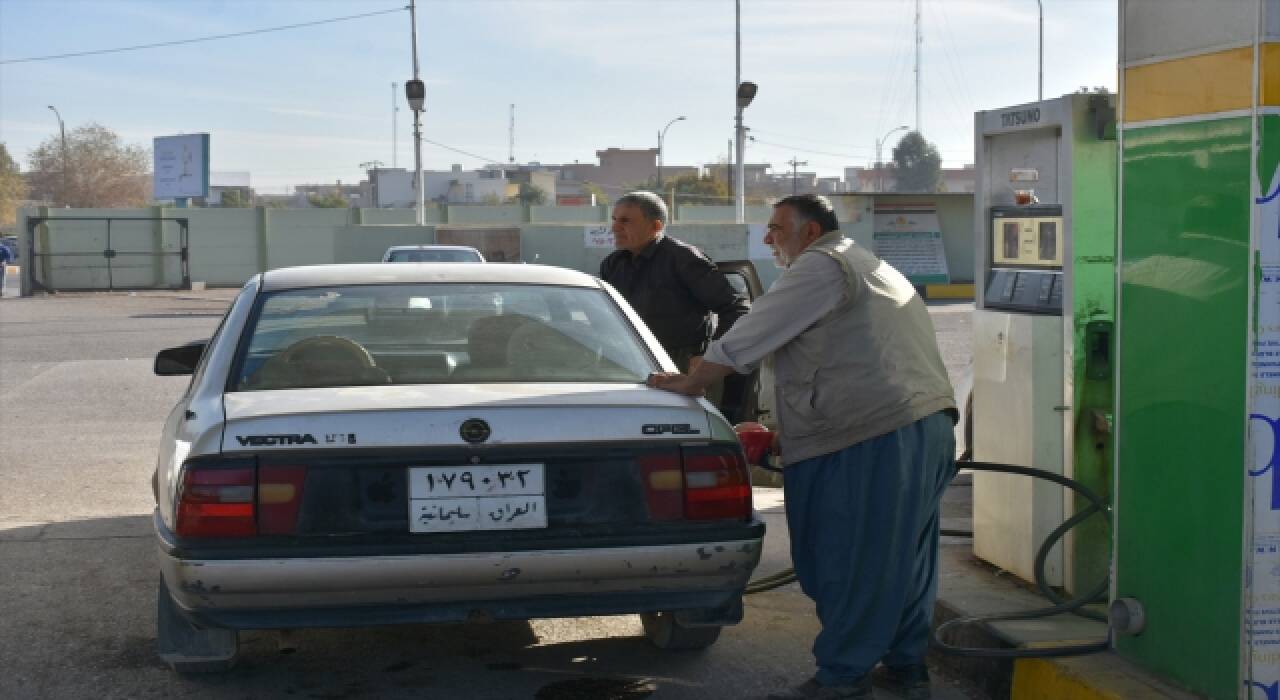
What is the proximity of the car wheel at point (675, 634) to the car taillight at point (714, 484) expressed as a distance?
0.77 m

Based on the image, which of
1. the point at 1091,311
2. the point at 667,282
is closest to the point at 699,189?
the point at 667,282

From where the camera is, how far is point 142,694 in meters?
4.60

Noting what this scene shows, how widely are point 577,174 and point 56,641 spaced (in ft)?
491

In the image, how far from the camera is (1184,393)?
386 cm

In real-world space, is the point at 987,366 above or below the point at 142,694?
above

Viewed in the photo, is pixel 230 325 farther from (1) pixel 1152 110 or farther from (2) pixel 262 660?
(1) pixel 1152 110

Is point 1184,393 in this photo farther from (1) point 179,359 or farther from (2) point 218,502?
(1) point 179,359

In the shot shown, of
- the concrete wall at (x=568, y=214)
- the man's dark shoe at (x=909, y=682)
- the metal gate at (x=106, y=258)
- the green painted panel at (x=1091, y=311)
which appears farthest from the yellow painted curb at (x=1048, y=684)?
the concrete wall at (x=568, y=214)

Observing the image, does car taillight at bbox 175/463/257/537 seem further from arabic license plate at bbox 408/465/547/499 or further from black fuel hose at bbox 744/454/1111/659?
black fuel hose at bbox 744/454/1111/659

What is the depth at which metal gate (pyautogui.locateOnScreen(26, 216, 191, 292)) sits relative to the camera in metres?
39.3

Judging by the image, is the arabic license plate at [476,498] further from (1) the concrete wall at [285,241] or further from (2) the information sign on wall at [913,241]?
(2) the information sign on wall at [913,241]

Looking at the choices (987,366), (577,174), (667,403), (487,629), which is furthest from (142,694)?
(577,174)

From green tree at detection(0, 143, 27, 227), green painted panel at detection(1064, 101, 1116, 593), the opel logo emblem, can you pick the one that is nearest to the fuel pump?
green painted panel at detection(1064, 101, 1116, 593)

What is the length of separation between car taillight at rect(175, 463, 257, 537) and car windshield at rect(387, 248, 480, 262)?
17698 mm
